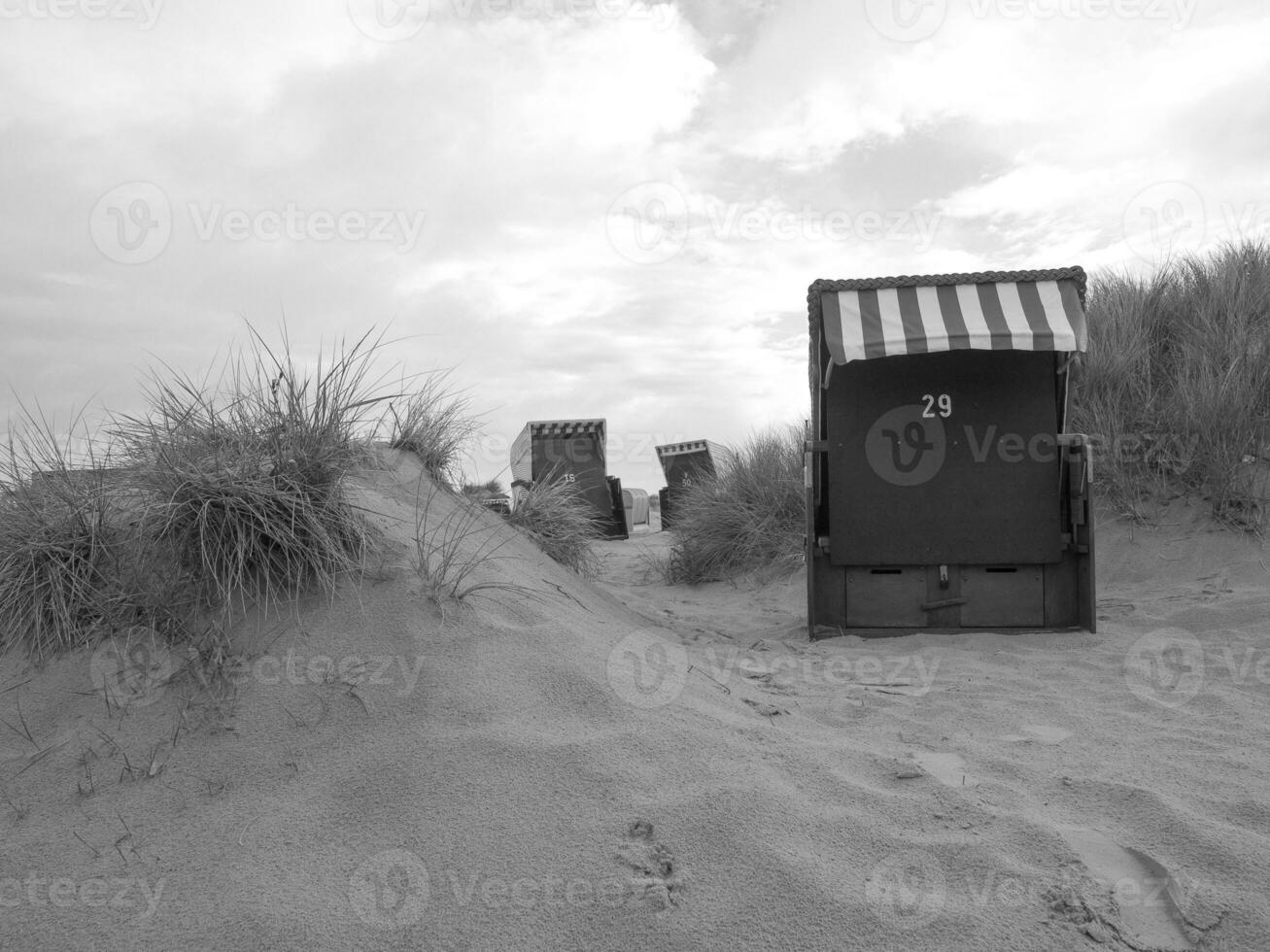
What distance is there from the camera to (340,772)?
2.66 meters

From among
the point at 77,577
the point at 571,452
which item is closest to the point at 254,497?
the point at 77,577

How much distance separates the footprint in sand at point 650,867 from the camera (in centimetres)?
214

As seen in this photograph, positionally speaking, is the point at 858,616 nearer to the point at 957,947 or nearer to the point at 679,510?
the point at 957,947

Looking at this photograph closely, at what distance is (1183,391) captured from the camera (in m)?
7.37

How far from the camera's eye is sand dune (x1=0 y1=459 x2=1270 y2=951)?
210 centimetres

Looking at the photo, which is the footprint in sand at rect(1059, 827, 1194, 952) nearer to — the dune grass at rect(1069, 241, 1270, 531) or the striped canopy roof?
the striped canopy roof

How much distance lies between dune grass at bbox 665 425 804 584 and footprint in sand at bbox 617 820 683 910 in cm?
622

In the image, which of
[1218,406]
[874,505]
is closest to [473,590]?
[874,505]

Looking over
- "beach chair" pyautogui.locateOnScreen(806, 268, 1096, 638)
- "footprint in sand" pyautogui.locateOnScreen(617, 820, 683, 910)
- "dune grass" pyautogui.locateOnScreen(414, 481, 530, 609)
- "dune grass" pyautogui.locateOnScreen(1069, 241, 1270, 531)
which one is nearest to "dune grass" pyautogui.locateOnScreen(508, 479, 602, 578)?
"dune grass" pyautogui.locateOnScreen(414, 481, 530, 609)

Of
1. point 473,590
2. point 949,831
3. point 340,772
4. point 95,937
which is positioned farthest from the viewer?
point 473,590

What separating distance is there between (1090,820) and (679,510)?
744 cm

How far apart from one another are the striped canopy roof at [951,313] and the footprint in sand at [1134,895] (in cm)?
311

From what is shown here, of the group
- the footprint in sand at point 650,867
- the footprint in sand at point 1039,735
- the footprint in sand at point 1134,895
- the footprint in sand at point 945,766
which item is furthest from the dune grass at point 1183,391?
the footprint in sand at point 650,867

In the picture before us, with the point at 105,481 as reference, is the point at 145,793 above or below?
below
